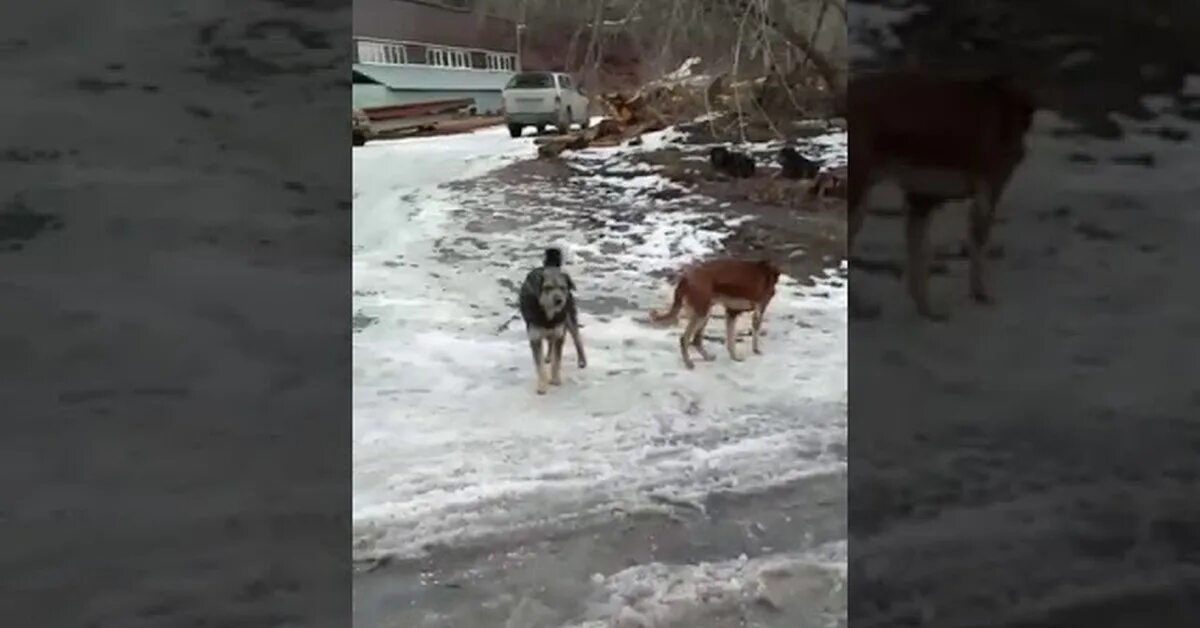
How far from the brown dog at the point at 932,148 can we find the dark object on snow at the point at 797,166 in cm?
19

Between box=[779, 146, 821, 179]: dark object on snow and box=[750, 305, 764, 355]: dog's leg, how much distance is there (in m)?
0.11

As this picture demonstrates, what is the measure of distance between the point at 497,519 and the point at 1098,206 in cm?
43

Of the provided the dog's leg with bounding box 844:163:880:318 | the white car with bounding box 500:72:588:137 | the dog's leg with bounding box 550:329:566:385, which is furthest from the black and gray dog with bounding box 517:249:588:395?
the dog's leg with bounding box 844:163:880:318

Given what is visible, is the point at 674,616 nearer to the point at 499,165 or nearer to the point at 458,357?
the point at 458,357

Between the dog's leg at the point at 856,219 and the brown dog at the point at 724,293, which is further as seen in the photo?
the brown dog at the point at 724,293

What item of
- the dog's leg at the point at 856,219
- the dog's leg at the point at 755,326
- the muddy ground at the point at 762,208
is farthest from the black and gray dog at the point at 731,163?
the dog's leg at the point at 856,219

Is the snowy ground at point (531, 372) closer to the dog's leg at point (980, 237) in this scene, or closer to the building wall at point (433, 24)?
the building wall at point (433, 24)

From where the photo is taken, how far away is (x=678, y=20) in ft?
2.90

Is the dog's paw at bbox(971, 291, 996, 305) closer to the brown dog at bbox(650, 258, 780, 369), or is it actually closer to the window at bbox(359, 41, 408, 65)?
the brown dog at bbox(650, 258, 780, 369)

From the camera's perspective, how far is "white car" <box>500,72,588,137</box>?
0.84 metres

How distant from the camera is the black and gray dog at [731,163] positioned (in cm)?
87

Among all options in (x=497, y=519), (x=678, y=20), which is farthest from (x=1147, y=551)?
(x=678, y=20)

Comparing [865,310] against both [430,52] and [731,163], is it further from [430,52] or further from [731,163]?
[430,52]
